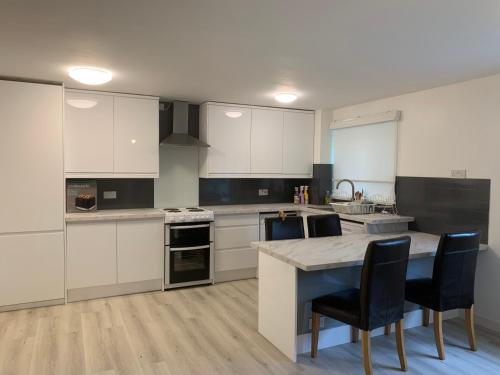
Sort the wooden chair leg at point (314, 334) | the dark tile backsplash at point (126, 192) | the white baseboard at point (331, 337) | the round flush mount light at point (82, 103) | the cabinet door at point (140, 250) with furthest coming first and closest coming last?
1. the dark tile backsplash at point (126, 192)
2. the cabinet door at point (140, 250)
3. the round flush mount light at point (82, 103)
4. the white baseboard at point (331, 337)
5. the wooden chair leg at point (314, 334)

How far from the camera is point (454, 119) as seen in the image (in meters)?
3.66

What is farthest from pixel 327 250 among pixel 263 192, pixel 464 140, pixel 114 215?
pixel 263 192

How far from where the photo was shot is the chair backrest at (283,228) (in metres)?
3.35

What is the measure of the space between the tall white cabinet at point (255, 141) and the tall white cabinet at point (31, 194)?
1742 millimetres

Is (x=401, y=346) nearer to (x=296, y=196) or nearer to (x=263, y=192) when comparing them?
(x=296, y=196)

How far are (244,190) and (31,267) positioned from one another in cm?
279

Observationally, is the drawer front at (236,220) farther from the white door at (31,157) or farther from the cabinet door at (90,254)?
the white door at (31,157)

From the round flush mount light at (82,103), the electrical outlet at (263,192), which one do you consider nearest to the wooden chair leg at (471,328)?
the electrical outlet at (263,192)

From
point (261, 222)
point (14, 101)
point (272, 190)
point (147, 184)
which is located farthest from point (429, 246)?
point (14, 101)

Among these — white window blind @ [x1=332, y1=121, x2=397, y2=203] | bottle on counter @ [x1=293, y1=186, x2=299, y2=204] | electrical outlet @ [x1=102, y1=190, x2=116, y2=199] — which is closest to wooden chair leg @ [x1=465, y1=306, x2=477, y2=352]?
white window blind @ [x1=332, y1=121, x2=397, y2=203]

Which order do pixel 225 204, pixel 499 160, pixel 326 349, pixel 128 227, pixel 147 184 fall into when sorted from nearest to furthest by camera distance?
pixel 326 349
pixel 499 160
pixel 128 227
pixel 147 184
pixel 225 204

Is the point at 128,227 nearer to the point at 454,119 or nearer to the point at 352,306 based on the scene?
the point at 352,306

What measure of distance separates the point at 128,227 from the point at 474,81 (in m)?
3.79

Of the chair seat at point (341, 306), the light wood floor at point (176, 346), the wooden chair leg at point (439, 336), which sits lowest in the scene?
the light wood floor at point (176, 346)
